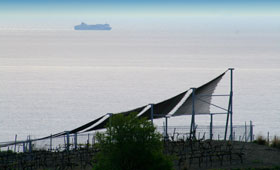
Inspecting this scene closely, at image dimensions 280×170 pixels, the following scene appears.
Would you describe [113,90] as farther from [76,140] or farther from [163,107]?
[76,140]

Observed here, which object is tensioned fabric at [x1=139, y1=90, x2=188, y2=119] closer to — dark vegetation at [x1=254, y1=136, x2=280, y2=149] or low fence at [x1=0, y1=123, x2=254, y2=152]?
low fence at [x1=0, y1=123, x2=254, y2=152]

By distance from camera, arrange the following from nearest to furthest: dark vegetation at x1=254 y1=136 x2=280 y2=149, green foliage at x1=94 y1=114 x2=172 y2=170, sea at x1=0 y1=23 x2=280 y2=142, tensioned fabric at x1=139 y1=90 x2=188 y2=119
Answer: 1. green foliage at x1=94 y1=114 x2=172 y2=170
2. dark vegetation at x1=254 y1=136 x2=280 y2=149
3. tensioned fabric at x1=139 y1=90 x2=188 y2=119
4. sea at x1=0 y1=23 x2=280 y2=142

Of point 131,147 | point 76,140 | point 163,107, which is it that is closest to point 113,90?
point 163,107

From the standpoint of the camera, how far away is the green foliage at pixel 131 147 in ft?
58.2

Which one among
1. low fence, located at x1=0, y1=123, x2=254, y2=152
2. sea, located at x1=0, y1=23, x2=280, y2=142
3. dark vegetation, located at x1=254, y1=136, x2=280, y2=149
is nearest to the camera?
low fence, located at x1=0, y1=123, x2=254, y2=152

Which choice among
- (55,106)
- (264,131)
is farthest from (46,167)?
(55,106)

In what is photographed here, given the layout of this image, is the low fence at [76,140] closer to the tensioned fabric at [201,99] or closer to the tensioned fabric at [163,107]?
the tensioned fabric at [163,107]

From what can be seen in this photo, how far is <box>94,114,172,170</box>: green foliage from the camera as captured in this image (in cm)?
1775

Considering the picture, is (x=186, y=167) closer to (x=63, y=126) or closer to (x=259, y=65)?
(x=63, y=126)

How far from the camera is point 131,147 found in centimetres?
1773

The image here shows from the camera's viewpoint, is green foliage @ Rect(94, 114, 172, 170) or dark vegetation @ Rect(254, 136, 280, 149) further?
dark vegetation @ Rect(254, 136, 280, 149)

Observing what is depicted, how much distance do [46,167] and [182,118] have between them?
59213 mm

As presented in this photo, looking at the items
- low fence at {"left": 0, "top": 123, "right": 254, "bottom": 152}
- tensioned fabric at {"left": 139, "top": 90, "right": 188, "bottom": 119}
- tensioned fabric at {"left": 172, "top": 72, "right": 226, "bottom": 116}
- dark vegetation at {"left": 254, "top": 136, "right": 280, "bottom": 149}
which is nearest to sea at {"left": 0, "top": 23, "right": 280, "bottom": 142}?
low fence at {"left": 0, "top": 123, "right": 254, "bottom": 152}

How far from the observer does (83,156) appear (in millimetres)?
25047
